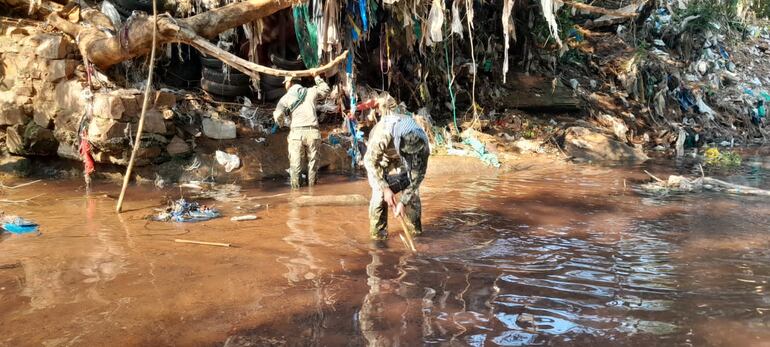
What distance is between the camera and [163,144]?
26.4ft

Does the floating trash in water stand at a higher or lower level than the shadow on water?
higher

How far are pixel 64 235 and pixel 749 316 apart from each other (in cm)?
540

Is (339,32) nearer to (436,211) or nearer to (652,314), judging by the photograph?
(436,211)

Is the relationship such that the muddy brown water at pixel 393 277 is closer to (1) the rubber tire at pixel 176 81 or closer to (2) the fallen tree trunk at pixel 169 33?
(2) the fallen tree trunk at pixel 169 33

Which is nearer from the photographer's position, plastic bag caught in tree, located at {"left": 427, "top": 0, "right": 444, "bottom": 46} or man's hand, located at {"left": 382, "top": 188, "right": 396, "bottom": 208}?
man's hand, located at {"left": 382, "top": 188, "right": 396, "bottom": 208}

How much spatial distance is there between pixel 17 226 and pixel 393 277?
3.66 m

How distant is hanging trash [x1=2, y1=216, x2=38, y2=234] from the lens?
500 centimetres

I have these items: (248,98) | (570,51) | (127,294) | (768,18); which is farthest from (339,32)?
(768,18)

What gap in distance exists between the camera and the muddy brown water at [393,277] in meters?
2.99

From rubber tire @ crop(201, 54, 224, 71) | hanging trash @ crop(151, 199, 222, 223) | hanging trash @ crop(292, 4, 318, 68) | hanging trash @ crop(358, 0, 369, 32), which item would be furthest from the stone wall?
hanging trash @ crop(358, 0, 369, 32)

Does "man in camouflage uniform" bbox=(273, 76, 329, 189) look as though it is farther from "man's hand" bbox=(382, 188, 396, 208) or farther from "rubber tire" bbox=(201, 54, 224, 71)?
"man's hand" bbox=(382, 188, 396, 208)

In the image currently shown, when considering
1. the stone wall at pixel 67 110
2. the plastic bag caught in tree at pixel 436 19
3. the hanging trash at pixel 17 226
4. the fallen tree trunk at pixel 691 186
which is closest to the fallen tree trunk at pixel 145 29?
the stone wall at pixel 67 110

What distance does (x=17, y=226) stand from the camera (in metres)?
5.02

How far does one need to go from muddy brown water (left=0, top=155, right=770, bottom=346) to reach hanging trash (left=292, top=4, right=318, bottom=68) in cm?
353
